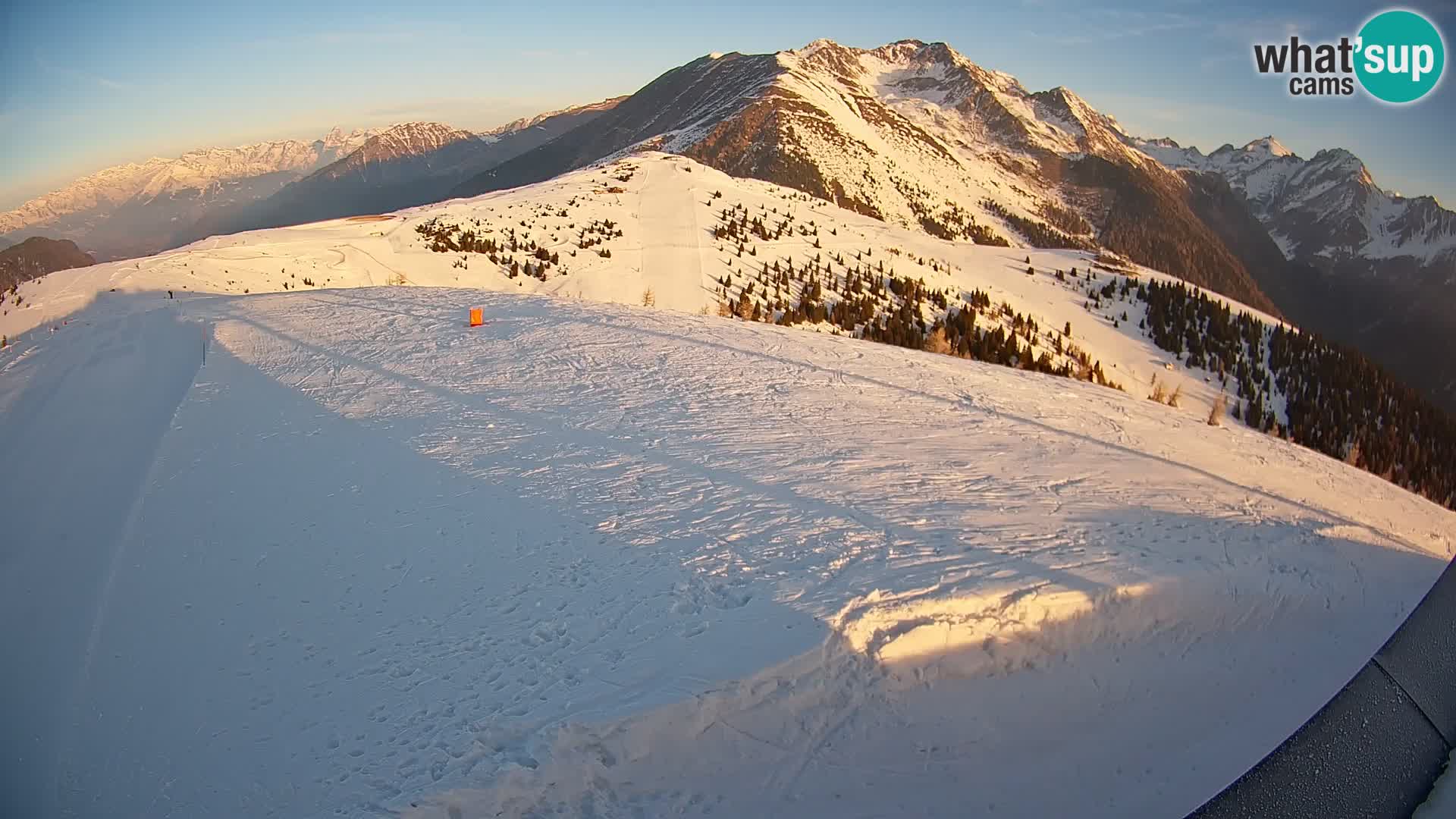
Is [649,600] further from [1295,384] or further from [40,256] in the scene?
[40,256]

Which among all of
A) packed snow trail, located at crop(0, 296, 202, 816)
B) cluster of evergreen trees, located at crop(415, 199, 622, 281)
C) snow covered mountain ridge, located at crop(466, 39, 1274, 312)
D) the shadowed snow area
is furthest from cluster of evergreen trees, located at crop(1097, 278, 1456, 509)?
snow covered mountain ridge, located at crop(466, 39, 1274, 312)

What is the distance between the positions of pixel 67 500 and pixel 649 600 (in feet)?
21.5

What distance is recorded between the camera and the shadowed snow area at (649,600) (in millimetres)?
3867

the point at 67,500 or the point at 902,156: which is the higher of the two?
the point at 902,156

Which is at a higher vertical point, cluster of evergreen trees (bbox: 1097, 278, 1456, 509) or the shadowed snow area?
the shadowed snow area

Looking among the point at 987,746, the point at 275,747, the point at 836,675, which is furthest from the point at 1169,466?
the point at 275,747

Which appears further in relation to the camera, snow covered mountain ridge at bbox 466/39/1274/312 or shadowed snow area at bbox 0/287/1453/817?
snow covered mountain ridge at bbox 466/39/1274/312

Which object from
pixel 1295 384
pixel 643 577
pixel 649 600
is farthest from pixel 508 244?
pixel 1295 384

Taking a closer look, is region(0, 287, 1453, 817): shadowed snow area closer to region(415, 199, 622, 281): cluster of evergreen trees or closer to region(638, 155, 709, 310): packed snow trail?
region(638, 155, 709, 310): packed snow trail

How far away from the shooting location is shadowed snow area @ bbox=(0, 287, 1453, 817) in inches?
152

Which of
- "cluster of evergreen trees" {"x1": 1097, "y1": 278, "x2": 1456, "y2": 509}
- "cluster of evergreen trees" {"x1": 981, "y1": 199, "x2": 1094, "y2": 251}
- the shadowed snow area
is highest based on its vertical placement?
"cluster of evergreen trees" {"x1": 981, "y1": 199, "x2": 1094, "y2": 251}

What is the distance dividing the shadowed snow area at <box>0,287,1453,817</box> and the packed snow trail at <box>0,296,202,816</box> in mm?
42

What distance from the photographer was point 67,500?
684cm

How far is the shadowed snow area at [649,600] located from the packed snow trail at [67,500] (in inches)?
1.6
